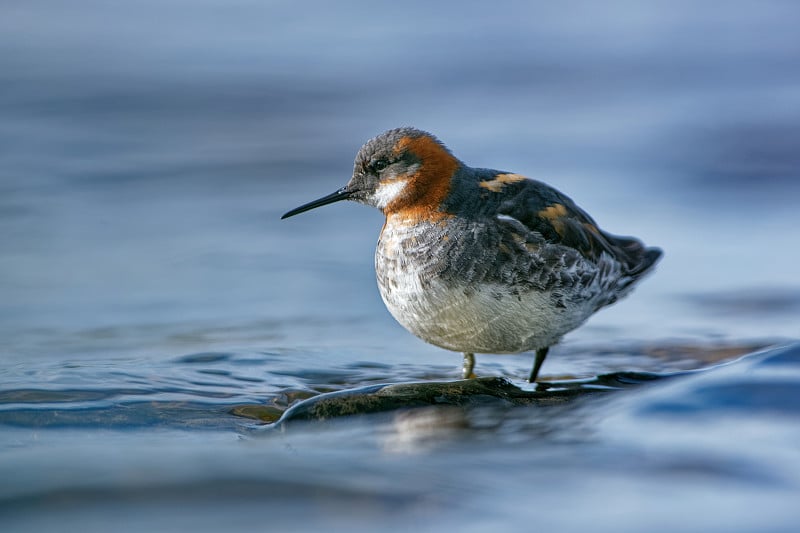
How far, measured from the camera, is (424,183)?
7172 mm

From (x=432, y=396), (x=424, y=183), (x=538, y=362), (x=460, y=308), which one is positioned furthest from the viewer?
(x=538, y=362)

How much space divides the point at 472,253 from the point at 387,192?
81 cm

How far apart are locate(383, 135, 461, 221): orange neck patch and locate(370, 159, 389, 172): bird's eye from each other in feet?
0.32

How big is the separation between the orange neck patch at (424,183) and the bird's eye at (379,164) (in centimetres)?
10

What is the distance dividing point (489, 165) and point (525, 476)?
22.9ft

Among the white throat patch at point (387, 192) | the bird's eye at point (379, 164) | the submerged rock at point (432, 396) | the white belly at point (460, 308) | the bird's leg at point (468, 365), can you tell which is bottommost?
the submerged rock at point (432, 396)

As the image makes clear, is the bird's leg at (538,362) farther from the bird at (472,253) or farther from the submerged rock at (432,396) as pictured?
the submerged rock at (432,396)

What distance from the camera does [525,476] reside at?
4996 mm

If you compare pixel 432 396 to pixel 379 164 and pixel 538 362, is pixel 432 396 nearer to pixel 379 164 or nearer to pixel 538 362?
pixel 538 362

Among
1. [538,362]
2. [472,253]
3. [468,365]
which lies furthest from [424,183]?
[538,362]

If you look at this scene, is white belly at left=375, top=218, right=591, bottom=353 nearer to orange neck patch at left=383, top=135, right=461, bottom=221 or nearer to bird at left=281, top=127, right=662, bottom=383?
bird at left=281, top=127, right=662, bottom=383

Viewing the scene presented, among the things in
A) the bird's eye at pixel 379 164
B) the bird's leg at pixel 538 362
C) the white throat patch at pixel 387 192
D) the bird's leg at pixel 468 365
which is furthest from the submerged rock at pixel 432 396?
the bird's eye at pixel 379 164

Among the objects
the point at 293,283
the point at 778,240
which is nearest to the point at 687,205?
the point at 778,240

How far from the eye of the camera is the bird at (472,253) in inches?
267
